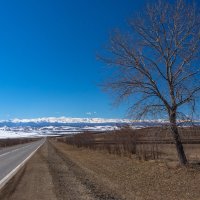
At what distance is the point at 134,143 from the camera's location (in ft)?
109

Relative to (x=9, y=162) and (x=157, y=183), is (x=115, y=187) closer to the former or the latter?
(x=157, y=183)

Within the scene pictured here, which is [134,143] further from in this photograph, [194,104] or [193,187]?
[193,187]

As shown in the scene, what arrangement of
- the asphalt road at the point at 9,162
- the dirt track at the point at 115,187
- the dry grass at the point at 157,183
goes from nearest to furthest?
the dirt track at the point at 115,187, the dry grass at the point at 157,183, the asphalt road at the point at 9,162


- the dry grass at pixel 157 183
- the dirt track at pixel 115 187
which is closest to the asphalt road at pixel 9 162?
the dirt track at pixel 115 187

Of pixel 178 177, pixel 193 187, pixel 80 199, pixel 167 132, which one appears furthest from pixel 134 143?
pixel 80 199

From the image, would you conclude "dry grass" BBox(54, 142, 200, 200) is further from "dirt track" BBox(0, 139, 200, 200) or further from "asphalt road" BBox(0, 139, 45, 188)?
"asphalt road" BBox(0, 139, 45, 188)

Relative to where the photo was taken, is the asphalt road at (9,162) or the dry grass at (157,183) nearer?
the dry grass at (157,183)

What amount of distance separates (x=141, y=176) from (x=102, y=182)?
246 centimetres

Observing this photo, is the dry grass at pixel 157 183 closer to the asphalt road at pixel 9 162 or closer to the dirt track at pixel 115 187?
the dirt track at pixel 115 187

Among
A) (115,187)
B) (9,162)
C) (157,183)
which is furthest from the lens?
(9,162)

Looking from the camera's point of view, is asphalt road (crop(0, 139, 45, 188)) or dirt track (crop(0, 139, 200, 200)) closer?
dirt track (crop(0, 139, 200, 200))

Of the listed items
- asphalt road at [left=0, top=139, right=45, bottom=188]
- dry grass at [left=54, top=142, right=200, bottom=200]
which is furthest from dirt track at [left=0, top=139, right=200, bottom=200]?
asphalt road at [left=0, top=139, right=45, bottom=188]

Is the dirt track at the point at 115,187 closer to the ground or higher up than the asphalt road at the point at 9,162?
closer to the ground

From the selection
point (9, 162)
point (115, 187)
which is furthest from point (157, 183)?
point (9, 162)
